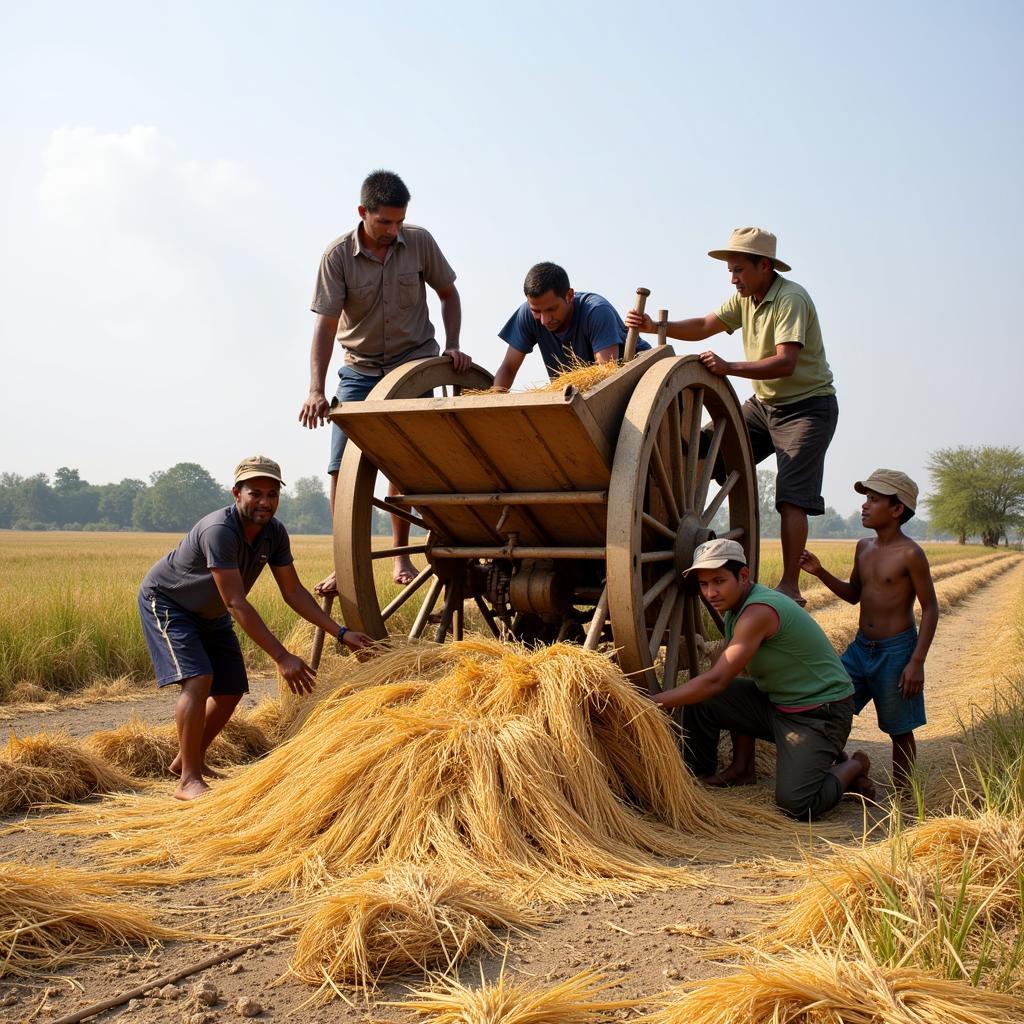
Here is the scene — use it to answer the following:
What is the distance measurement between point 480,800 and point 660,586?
139 centimetres

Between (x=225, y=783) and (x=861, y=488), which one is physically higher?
(x=861, y=488)

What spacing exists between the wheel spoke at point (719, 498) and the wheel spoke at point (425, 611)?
131 cm

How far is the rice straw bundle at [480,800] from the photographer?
10.1 feet

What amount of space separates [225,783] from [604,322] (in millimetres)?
2731

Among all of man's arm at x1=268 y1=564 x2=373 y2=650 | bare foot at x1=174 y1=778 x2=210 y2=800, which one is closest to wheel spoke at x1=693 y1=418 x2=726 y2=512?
man's arm at x1=268 y1=564 x2=373 y2=650

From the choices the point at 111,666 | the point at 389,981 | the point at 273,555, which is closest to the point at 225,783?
the point at 273,555

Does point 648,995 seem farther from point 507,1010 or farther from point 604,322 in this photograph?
point 604,322

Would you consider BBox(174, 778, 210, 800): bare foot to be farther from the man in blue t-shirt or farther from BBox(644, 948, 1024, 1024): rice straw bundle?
BBox(644, 948, 1024, 1024): rice straw bundle

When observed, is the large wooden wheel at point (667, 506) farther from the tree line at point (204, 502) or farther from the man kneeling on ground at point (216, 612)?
the tree line at point (204, 502)

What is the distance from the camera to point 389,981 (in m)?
2.31

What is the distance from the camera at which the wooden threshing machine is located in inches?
150

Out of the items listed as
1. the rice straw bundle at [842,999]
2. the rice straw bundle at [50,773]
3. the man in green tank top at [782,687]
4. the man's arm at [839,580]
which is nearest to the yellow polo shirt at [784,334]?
the man's arm at [839,580]

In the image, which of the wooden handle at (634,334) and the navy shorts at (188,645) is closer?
the navy shorts at (188,645)

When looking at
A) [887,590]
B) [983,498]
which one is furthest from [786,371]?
[983,498]
